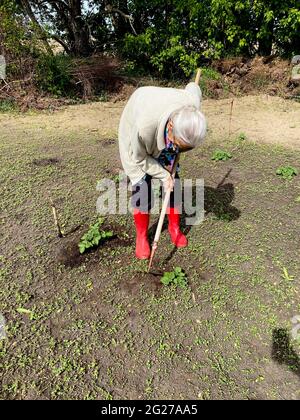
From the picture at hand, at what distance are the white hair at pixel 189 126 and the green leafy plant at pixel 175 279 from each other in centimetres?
134

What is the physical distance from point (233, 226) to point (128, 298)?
60.0 inches

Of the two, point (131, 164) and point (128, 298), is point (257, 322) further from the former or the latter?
point (131, 164)

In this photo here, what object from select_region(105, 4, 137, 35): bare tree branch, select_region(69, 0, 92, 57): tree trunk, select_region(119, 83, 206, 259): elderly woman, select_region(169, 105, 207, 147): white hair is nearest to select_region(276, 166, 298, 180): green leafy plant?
select_region(119, 83, 206, 259): elderly woman

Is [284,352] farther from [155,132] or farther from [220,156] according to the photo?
[220,156]

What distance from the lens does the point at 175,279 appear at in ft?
9.94

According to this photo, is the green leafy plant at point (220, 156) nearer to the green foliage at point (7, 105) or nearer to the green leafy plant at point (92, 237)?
the green leafy plant at point (92, 237)

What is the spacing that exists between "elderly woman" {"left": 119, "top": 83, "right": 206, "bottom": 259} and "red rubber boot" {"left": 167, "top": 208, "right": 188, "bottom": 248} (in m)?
0.34

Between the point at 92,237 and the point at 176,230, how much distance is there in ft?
2.78

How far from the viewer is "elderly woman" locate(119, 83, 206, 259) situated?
2135 mm

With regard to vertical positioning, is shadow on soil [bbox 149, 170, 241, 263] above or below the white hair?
below

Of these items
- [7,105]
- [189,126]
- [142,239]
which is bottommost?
[142,239]

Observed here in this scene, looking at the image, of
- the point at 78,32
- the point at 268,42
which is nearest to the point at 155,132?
the point at 268,42

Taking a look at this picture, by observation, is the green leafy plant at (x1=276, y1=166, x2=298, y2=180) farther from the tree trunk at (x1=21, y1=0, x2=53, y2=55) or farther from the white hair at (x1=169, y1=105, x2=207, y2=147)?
the tree trunk at (x1=21, y1=0, x2=53, y2=55)
